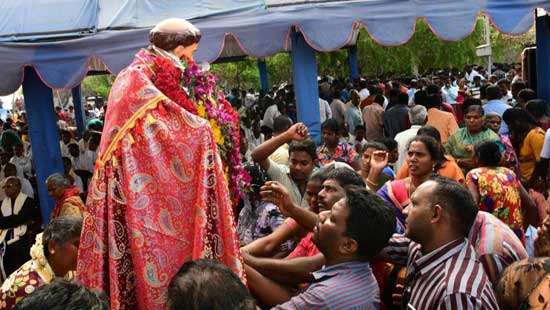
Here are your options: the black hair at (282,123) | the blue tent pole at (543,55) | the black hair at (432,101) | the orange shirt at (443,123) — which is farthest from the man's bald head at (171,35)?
the blue tent pole at (543,55)

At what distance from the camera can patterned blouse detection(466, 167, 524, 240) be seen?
14.2ft

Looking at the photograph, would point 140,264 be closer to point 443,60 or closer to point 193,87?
point 193,87

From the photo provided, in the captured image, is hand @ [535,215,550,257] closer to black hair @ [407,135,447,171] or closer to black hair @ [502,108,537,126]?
black hair @ [407,135,447,171]

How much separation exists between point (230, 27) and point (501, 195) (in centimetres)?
445

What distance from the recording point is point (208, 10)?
7.98 meters

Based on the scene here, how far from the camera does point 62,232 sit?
122 inches

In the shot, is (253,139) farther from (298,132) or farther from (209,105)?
(209,105)

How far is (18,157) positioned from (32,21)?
2755 mm

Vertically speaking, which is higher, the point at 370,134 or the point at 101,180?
the point at 101,180

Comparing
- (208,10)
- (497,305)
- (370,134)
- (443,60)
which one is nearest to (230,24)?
(208,10)

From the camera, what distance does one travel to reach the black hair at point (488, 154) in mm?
4512

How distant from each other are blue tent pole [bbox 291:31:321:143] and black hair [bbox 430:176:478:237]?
5463 millimetres

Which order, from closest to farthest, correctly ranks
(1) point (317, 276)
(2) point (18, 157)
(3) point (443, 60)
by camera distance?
(1) point (317, 276) → (2) point (18, 157) → (3) point (443, 60)

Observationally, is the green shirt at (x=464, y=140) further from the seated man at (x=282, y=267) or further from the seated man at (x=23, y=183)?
the seated man at (x=23, y=183)
